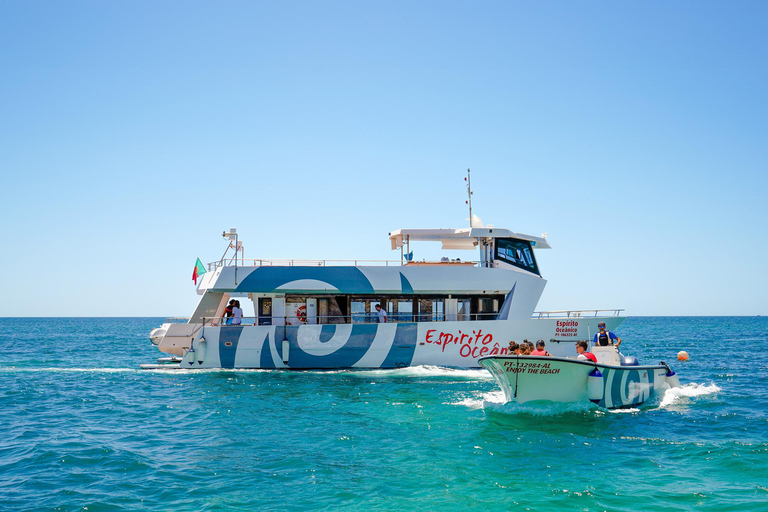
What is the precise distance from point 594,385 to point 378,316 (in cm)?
1020

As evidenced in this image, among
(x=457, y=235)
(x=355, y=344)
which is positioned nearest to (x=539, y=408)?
(x=355, y=344)

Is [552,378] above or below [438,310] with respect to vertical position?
below

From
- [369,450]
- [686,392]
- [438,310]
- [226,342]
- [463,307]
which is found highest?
[463,307]

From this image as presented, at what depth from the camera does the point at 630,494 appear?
8.34 meters

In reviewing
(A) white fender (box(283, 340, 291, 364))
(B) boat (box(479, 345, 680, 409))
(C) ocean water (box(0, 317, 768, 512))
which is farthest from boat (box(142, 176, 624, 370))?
(B) boat (box(479, 345, 680, 409))

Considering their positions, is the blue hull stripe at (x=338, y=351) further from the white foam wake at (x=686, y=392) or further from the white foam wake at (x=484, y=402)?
the white foam wake at (x=686, y=392)

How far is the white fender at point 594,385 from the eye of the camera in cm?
1365

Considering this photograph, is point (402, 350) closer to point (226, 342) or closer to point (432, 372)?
point (432, 372)

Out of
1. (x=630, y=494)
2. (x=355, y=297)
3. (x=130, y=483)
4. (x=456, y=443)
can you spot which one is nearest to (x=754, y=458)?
(x=630, y=494)

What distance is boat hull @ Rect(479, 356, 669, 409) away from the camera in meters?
13.2

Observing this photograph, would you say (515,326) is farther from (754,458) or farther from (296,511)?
(296,511)

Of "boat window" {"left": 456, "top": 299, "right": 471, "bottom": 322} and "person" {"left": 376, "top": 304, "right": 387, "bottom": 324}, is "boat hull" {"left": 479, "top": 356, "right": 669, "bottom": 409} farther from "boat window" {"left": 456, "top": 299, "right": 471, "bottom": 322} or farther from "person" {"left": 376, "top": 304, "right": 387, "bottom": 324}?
"boat window" {"left": 456, "top": 299, "right": 471, "bottom": 322}

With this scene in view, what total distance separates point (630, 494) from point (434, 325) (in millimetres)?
13241

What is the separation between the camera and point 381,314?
22.3 meters
